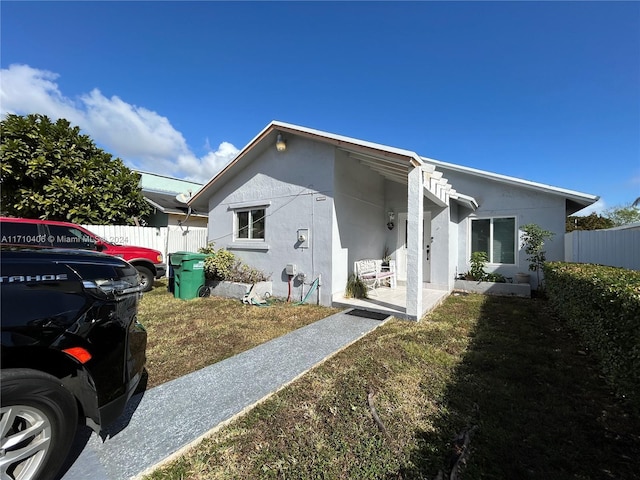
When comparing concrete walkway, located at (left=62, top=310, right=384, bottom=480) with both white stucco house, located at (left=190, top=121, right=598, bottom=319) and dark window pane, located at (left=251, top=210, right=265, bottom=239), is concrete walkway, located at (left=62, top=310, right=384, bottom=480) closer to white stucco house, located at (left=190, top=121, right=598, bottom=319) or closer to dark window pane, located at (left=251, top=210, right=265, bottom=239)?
white stucco house, located at (left=190, top=121, right=598, bottom=319)

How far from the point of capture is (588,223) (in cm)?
2372

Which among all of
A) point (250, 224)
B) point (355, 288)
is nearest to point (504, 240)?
point (355, 288)

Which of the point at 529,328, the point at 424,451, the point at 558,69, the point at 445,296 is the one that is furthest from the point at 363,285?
the point at 558,69

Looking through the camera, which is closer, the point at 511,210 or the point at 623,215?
the point at 511,210

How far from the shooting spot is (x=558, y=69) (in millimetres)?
7715

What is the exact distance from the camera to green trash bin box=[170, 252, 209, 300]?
8.05 m

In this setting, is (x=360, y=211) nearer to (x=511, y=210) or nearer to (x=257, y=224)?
(x=257, y=224)

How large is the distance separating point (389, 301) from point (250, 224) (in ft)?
15.9

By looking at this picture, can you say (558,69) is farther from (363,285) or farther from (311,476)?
(311,476)

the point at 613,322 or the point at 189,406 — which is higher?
the point at 613,322

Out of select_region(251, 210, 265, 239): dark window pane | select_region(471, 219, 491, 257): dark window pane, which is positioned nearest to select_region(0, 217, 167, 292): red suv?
select_region(251, 210, 265, 239): dark window pane

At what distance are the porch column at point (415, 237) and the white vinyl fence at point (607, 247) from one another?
13.9 ft

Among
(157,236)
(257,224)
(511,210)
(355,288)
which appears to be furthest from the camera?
(157,236)

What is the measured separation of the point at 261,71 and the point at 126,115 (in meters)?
12.6
